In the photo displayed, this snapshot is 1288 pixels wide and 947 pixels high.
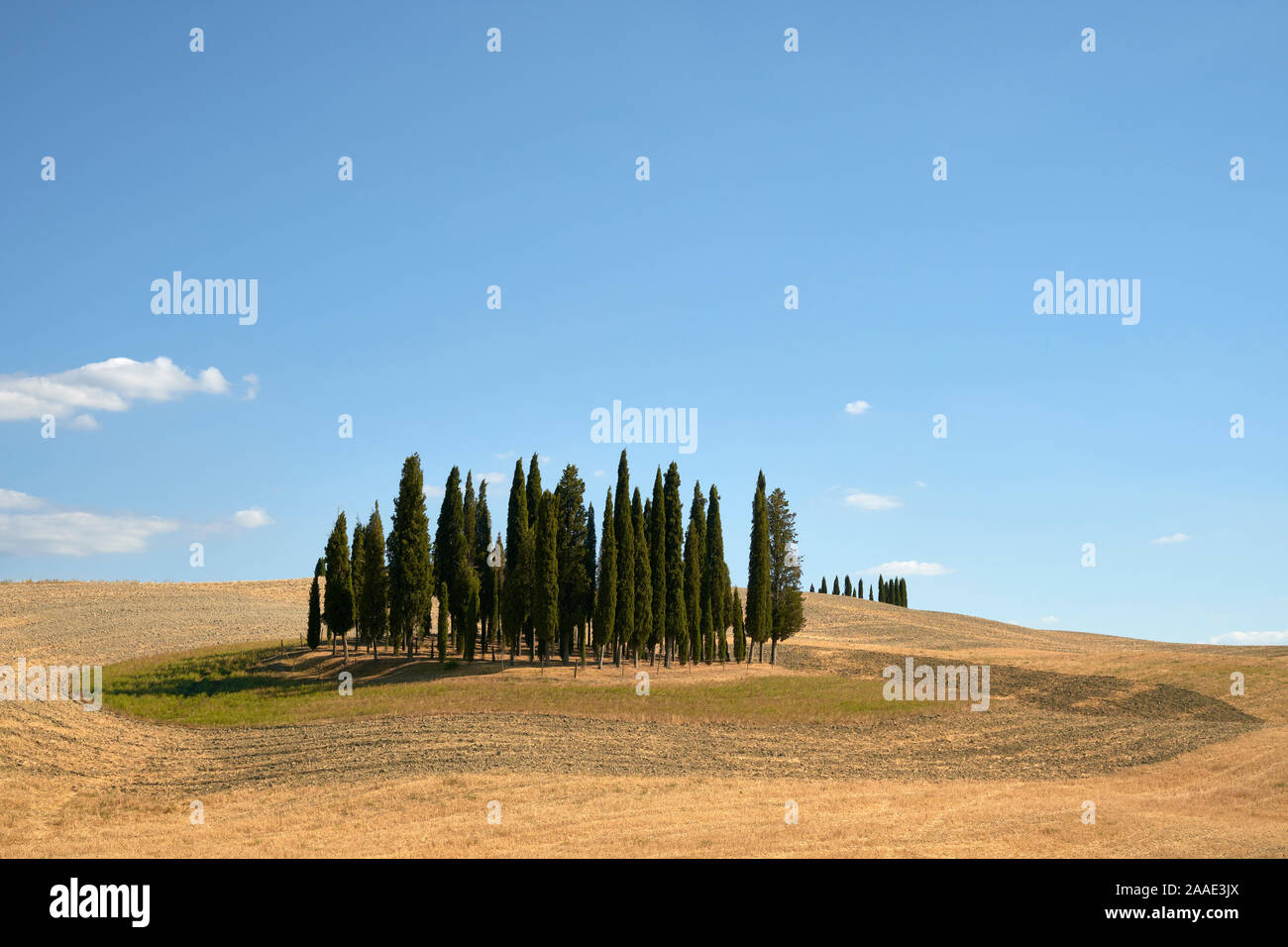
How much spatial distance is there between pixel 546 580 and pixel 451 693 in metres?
11.8

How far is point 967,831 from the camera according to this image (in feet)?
66.1

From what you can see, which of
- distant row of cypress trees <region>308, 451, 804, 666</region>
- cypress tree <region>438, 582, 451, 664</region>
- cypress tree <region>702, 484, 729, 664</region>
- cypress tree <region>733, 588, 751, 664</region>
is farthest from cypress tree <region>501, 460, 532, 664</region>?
cypress tree <region>733, 588, 751, 664</region>

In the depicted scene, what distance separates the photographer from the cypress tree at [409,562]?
175ft

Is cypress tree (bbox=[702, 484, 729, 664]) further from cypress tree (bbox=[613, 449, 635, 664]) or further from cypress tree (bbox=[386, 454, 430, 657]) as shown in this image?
cypress tree (bbox=[386, 454, 430, 657])

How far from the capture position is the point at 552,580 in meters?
51.3

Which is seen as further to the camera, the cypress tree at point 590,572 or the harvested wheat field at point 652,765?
the cypress tree at point 590,572

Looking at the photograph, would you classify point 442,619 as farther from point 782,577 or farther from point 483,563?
point 782,577

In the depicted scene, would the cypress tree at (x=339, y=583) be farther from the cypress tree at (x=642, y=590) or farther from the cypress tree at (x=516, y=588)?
the cypress tree at (x=642, y=590)

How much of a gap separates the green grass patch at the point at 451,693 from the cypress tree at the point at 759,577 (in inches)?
289

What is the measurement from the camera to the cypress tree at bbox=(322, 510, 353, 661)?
53250 millimetres

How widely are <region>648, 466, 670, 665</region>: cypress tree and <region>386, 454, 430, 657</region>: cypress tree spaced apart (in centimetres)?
1397

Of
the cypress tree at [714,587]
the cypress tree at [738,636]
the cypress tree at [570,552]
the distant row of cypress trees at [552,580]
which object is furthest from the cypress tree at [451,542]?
the cypress tree at [738,636]
